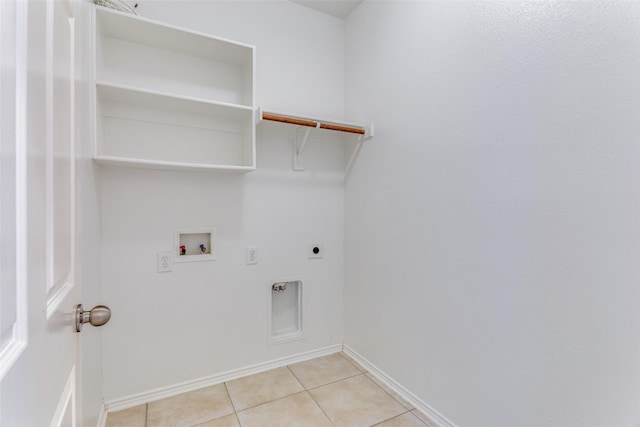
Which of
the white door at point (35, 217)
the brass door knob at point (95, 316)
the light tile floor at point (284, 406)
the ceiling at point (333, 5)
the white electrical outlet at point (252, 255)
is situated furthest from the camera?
the ceiling at point (333, 5)

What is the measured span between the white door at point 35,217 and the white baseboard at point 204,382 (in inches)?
49.4

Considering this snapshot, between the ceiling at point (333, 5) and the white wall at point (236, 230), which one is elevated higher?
the ceiling at point (333, 5)

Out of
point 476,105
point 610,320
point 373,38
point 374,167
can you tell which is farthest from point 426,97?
point 610,320

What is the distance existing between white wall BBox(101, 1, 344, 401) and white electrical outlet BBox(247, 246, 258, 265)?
0.04m

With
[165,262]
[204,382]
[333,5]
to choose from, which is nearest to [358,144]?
[333,5]

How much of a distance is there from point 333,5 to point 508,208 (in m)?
1.95

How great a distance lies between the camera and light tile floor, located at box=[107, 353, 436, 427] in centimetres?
166

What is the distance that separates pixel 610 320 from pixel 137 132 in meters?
2.35

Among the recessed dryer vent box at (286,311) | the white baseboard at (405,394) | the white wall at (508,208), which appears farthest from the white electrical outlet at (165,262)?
the white baseboard at (405,394)

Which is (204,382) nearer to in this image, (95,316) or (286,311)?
(286,311)

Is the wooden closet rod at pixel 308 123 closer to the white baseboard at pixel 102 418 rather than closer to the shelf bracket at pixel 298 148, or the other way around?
the shelf bracket at pixel 298 148

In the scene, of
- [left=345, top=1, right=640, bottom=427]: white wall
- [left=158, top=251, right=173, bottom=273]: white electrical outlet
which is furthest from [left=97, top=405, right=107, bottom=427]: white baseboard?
[left=345, top=1, right=640, bottom=427]: white wall

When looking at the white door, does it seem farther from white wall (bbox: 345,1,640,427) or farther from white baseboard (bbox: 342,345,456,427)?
white baseboard (bbox: 342,345,456,427)

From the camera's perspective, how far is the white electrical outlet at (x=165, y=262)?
1848mm
